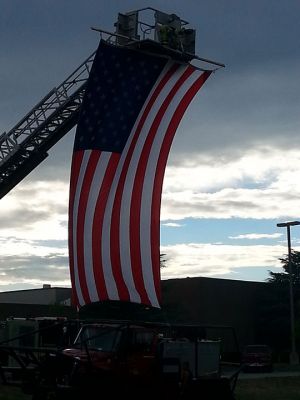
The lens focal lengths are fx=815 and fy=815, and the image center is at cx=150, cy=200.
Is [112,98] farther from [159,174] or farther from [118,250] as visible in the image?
[118,250]

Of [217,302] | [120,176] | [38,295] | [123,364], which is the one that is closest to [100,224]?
[120,176]

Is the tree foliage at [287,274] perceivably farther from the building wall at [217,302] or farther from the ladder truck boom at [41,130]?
the ladder truck boom at [41,130]

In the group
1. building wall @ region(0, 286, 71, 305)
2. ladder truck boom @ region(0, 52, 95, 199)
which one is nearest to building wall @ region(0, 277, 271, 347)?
building wall @ region(0, 286, 71, 305)

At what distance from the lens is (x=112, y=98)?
22.9m

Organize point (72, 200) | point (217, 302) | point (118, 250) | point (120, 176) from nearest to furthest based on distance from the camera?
point (118, 250) < point (72, 200) < point (120, 176) < point (217, 302)

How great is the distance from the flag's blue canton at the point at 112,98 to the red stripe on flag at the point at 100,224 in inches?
21.8

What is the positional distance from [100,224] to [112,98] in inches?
156

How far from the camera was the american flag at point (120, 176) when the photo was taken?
20703mm

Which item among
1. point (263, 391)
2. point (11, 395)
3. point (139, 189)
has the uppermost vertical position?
point (139, 189)

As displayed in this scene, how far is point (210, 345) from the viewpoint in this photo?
58.0 feet

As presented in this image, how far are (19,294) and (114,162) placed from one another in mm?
70235

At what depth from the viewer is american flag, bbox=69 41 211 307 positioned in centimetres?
2070

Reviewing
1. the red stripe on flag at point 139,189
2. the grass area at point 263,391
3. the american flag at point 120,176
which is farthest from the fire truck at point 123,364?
the grass area at point 263,391

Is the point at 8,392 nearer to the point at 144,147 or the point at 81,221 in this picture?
the point at 81,221
